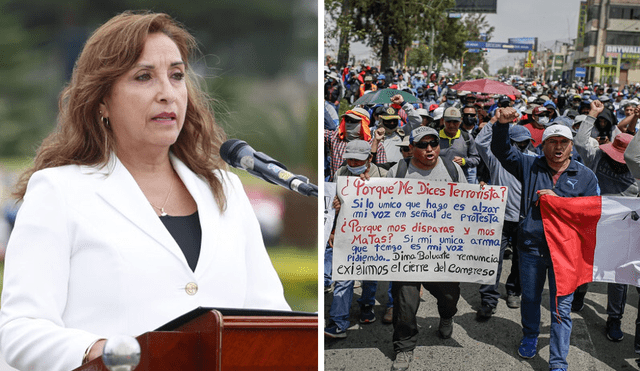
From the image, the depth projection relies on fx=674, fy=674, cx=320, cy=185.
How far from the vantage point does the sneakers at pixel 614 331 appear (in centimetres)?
569

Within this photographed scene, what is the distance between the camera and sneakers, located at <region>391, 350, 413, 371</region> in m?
5.07

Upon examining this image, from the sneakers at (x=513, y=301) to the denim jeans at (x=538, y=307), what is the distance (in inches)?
45.9

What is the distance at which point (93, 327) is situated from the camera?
1.79m

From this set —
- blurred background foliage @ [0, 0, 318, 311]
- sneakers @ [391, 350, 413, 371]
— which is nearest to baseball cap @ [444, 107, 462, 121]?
sneakers @ [391, 350, 413, 371]

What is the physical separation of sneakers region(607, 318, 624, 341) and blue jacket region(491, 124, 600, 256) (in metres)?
1.24

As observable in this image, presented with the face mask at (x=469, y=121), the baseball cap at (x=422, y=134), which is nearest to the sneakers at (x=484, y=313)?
the baseball cap at (x=422, y=134)

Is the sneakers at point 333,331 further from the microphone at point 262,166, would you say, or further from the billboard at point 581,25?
the billboard at point 581,25

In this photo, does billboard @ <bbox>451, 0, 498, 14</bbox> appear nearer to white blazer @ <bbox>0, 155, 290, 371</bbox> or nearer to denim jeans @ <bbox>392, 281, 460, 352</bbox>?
denim jeans @ <bbox>392, 281, 460, 352</bbox>

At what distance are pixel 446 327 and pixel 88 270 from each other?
434cm

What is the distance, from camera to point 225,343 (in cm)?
161

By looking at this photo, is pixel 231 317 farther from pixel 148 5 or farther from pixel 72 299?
pixel 148 5

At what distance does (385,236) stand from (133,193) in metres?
3.35

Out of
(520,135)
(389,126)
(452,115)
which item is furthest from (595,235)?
(389,126)

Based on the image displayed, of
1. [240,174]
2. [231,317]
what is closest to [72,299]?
[231,317]
